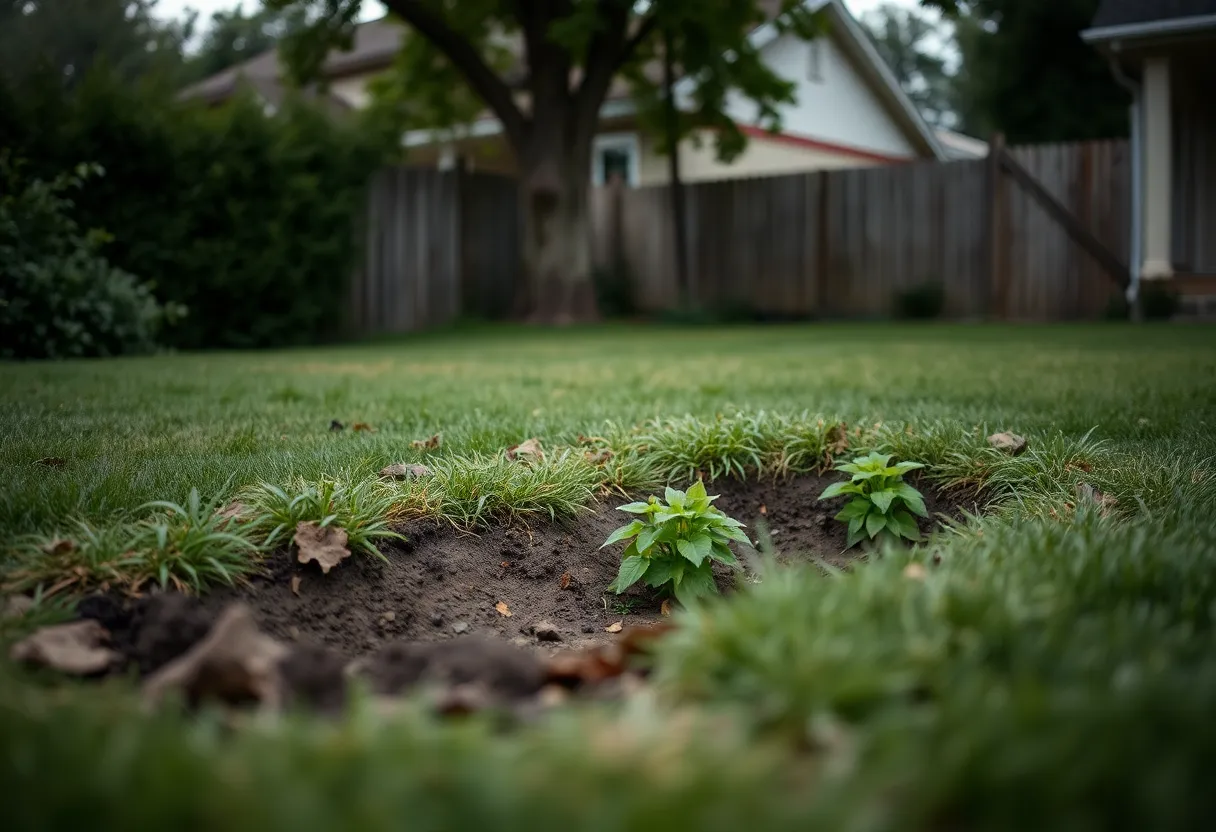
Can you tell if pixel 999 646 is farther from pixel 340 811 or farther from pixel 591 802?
pixel 340 811

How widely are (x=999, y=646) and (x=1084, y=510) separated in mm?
1062

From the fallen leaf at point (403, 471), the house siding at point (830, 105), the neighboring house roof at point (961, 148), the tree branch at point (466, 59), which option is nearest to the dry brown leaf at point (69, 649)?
the fallen leaf at point (403, 471)

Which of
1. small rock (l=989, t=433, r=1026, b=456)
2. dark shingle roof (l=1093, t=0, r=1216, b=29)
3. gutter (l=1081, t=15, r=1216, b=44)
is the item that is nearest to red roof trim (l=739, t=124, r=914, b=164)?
dark shingle roof (l=1093, t=0, r=1216, b=29)

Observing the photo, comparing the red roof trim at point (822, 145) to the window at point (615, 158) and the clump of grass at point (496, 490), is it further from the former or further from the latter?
the clump of grass at point (496, 490)

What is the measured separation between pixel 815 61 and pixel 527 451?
804 inches

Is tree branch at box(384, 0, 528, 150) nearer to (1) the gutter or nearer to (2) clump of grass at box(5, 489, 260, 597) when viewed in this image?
(1) the gutter

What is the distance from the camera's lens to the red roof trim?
19.7 m

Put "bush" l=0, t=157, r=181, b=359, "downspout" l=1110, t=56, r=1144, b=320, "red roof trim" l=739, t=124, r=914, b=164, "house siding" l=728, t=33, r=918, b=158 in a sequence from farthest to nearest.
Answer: "house siding" l=728, t=33, r=918, b=158 < "red roof trim" l=739, t=124, r=914, b=164 < "downspout" l=1110, t=56, r=1144, b=320 < "bush" l=0, t=157, r=181, b=359

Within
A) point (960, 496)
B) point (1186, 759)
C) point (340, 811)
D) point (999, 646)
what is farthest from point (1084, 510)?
point (340, 811)

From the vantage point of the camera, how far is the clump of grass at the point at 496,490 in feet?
9.12

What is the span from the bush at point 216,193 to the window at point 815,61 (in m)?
13.2

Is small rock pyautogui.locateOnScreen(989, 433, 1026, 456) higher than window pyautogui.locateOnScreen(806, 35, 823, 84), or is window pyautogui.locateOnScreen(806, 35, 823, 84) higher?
window pyautogui.locateOnScreen(806, 35, 823, 84)

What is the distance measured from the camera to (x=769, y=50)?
2061 centimetres

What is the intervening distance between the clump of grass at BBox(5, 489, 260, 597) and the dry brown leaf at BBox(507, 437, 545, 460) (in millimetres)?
1137
